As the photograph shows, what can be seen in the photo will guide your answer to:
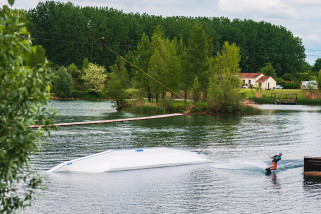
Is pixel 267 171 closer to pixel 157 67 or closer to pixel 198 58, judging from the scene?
pixel 157 67

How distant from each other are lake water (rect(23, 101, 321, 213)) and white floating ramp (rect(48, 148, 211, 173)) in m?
0.73

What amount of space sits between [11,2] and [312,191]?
1963 cm

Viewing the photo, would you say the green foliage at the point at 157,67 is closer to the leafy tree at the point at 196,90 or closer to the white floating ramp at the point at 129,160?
the leafy tree at the point at 196,90

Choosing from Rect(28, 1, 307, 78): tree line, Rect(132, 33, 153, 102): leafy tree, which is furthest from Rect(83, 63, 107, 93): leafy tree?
Rect(132, 33, 153, 102): leafy tree

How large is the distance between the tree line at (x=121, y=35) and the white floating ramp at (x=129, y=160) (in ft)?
291

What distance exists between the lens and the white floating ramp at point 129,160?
29.3 meters

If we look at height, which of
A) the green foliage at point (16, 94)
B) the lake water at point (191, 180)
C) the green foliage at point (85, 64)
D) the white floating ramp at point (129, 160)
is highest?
the green foliage at point (85, 64)

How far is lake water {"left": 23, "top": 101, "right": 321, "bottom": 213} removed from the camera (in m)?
22.1

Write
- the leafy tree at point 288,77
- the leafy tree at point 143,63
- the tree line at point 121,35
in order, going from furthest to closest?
the leafy tree at point 288,77 → the tree line at point 121,35 → the leafy tree at point 143,63

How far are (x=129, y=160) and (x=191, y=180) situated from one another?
199 inches

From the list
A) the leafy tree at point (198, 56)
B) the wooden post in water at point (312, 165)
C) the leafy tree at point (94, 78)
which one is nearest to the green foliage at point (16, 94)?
the wooden post in water at point (312, 165)

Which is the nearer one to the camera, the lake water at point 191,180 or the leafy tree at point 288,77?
the lake water at point 191,180

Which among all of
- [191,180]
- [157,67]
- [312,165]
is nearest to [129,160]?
[191,180]

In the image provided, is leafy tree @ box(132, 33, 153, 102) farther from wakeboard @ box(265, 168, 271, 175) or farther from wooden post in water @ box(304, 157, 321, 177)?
wooden post in water @ box(304, 157, 321, 177)
